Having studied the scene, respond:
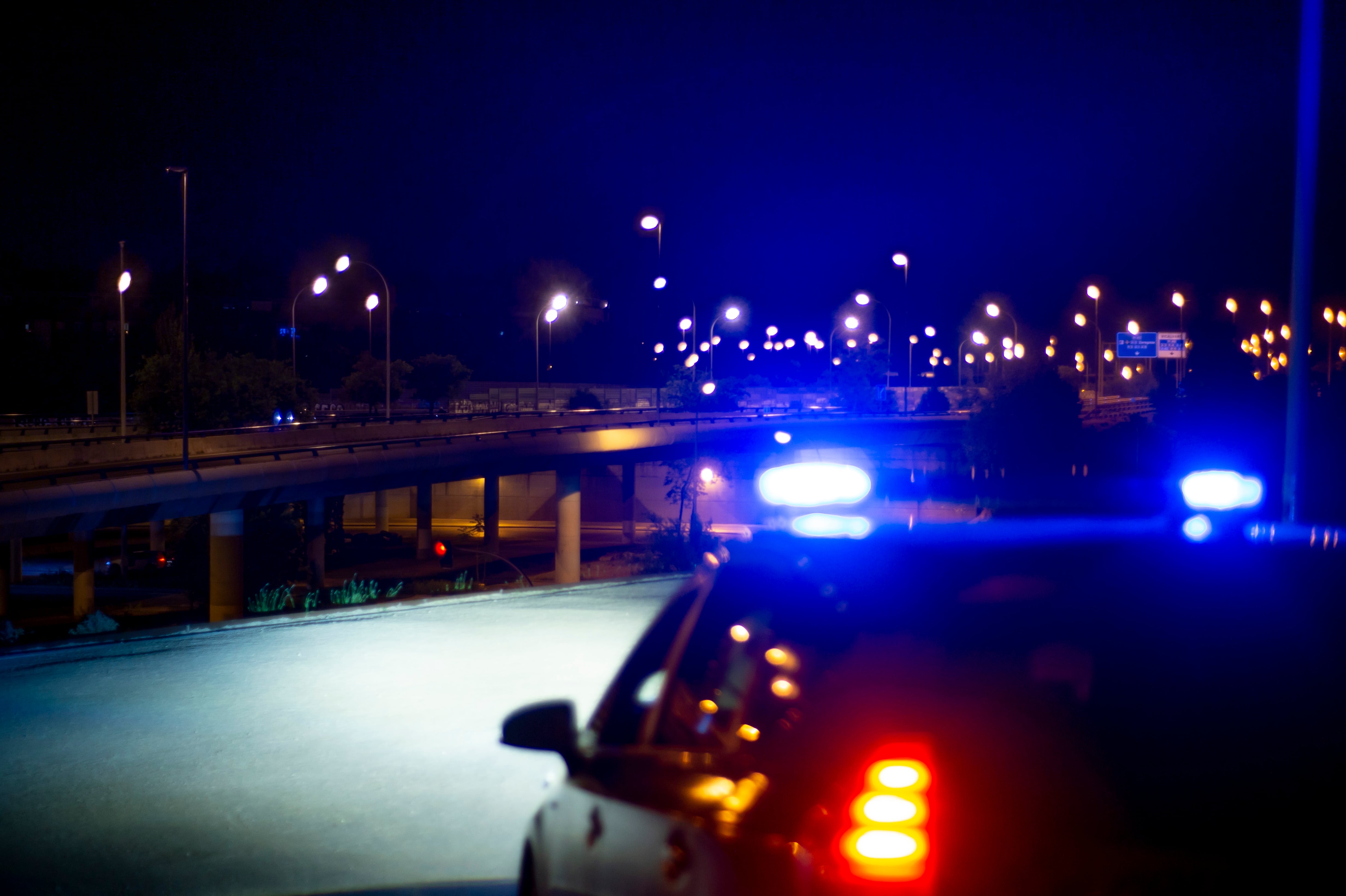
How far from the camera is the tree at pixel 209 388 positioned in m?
61.8

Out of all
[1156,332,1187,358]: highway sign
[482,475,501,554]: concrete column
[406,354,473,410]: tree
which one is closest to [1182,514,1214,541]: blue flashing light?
[482,475,501,554]: concrete column

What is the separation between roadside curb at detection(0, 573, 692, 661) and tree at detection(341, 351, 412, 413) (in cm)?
8095

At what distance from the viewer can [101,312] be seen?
114688 mm

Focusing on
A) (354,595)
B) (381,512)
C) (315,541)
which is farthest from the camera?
(381,512)

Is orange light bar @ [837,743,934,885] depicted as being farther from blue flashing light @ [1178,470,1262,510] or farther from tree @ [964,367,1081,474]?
tree @ [964,367,1081,474]

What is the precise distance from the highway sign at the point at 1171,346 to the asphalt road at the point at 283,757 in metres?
60.6

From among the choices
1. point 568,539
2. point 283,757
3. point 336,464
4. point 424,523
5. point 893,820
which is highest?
point 893,820

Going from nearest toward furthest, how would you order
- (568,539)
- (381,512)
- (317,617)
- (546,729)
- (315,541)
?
A: (546,729) < (317,617) < (568,539) < (315,541) < (381,512)

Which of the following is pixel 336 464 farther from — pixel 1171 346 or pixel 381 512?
pixel 1171 346

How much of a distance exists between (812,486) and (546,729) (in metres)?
1.28

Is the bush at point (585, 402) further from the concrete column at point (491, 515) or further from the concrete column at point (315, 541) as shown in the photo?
the concrete column at point (315, 541)

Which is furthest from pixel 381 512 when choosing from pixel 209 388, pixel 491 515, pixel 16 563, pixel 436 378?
pixel 16 563

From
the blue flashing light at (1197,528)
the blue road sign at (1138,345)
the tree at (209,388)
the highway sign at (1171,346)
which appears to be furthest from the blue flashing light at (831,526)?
the highway sign at (1171,346)

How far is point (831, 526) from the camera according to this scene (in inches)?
142
